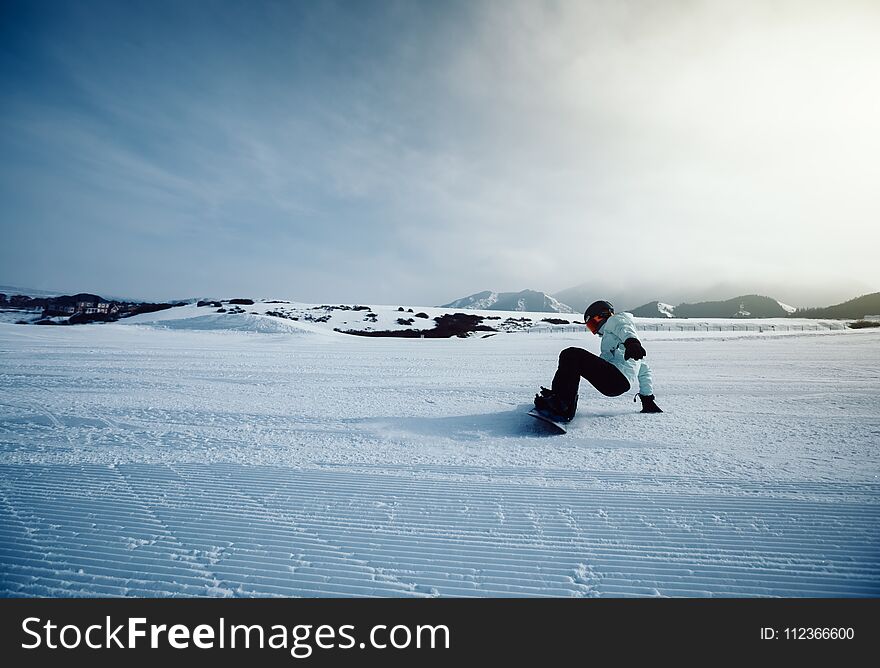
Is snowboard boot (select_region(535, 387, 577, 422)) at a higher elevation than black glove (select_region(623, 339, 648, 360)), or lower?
lower

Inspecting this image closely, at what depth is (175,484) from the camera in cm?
305

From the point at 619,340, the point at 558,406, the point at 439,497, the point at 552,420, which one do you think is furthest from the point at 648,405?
the point at 439,497

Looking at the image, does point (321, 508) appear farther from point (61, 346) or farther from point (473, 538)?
point (61, 346)

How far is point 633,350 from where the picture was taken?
4.14 meters

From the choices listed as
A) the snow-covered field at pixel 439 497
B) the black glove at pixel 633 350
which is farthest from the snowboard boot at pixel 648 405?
the black glove at pixel 633 350

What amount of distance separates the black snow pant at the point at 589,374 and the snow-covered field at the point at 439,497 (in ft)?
1.62

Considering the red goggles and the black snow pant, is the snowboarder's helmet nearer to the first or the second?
the red goggles

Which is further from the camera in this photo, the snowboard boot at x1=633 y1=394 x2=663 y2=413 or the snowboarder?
the snowboard boot at x1=633 y1=394 x2=663 y2=413

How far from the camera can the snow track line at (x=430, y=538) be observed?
191cm

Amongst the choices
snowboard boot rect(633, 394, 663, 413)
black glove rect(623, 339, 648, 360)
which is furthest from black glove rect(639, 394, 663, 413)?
black glove rect(623, 339, 648, 360)

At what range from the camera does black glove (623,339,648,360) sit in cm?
412
